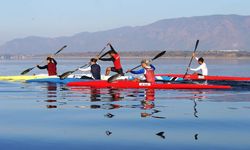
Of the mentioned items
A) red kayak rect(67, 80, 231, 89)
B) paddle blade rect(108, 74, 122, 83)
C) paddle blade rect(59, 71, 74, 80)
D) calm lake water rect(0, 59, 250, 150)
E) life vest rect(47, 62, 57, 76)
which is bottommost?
calm lake water rect(0, 59, 250, 150)

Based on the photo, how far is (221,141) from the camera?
11914 millimetres

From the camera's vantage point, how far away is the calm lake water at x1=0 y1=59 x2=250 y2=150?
11750 millimetres

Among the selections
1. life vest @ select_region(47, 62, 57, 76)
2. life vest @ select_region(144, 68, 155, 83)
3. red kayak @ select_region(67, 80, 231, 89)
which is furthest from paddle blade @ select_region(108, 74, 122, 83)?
life vest @ select_region(47, 62, 57, 76)

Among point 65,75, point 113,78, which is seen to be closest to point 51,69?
point 65,75

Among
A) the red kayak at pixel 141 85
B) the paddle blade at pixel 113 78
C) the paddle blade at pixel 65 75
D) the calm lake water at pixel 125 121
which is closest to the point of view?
the calm lake water at pixel 125 121

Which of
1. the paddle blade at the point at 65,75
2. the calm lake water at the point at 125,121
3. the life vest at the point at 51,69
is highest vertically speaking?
the life vest at the point at 51,69

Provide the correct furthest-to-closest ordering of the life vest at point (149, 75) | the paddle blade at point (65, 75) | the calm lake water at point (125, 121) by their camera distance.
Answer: the paddle blade at point (65, 75), the life vest at point (149, 75), the calm lake water at point (125, 121)

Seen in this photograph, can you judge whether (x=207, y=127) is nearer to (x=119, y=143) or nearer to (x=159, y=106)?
(x=119, y=143)

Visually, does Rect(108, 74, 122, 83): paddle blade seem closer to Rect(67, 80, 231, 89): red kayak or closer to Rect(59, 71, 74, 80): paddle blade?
Rect(67, 80, 231, 89): red kayak

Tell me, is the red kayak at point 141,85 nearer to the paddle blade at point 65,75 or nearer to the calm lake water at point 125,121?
the calm lake water at point 125,121

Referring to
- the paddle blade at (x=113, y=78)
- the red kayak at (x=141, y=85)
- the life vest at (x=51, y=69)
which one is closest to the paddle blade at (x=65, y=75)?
the life vest at (x=51, y=69)

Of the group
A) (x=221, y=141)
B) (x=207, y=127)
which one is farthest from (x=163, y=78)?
(x=221, y=141)

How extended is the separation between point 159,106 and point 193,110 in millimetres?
1490

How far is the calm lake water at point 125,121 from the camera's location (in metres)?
11.8
